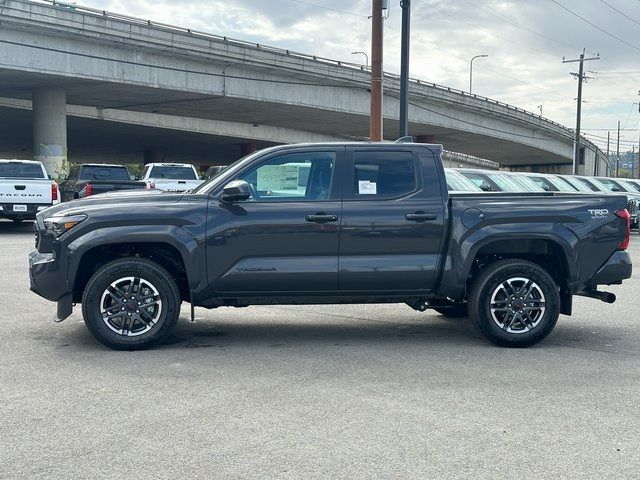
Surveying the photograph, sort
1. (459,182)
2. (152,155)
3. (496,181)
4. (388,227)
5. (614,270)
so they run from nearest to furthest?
1. (388,227)
2. (614,270)
3. (459,182)
4. (496,181)
5. (152,155)

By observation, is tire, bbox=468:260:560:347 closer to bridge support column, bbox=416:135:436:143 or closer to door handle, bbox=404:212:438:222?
door handle, bbox=404:212:438:222

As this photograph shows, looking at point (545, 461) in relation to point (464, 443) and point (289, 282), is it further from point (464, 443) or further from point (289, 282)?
point (289, 282)

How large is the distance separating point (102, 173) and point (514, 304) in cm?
1800

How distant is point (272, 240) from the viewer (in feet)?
22.8

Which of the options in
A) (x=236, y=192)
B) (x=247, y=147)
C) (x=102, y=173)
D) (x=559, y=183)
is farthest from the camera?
(x=247, y=147)

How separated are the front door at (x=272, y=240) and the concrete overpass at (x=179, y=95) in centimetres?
2454

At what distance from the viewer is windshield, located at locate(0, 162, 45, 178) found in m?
19.7

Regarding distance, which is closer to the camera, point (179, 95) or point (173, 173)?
point (173, 173)

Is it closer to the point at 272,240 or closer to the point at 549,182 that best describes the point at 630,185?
the point at 549,182

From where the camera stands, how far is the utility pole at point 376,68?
69.2 ft

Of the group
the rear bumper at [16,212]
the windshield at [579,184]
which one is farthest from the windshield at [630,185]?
the rear bumper at [16,212]

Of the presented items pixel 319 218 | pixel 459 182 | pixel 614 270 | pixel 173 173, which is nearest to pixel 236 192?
pixel 319 218

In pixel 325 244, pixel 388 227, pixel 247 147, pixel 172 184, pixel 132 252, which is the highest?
pixel 247 147

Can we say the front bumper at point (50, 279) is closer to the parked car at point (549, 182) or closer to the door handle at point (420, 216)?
the door handle at point (420, 216)
